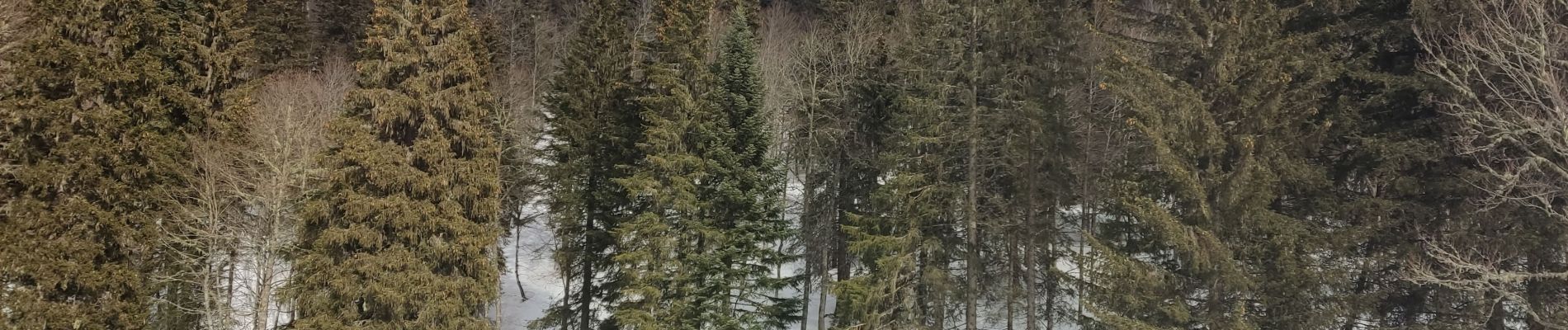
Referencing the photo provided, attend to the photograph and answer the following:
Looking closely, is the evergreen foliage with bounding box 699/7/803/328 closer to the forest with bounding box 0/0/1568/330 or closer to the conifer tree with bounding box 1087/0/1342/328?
the forest with bounding box 0/0/1568/330

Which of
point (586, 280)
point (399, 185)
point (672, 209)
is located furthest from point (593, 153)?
point (399, 185)

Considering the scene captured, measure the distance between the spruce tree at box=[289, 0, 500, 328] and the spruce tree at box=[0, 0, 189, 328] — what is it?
3471mm

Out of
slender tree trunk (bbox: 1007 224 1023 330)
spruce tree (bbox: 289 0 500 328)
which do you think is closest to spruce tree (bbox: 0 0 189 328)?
spruce tree (bbox: 289 0 500 328)

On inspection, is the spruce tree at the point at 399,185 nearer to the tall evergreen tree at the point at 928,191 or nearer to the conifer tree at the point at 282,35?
the tall evergreen tree at the point at 928,191

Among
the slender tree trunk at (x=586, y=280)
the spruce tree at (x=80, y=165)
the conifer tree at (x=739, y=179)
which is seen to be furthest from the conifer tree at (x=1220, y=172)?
the spruce tree at (x=80, y=165)

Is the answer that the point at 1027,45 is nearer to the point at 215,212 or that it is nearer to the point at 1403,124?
the point at 1403,124

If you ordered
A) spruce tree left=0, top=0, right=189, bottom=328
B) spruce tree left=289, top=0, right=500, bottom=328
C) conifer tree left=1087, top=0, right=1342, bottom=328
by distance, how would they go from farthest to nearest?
spruce tree left=0, top=0, right=189, bottom=328 → spruce tree left=289, top=0, right=500, bottom=328 → conifer tree left=1087, top=0, right=1342, bottom=328

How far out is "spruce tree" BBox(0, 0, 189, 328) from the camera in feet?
42.3

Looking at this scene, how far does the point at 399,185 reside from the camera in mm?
12969

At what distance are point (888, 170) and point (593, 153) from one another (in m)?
7.17

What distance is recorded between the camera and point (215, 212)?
14773mm

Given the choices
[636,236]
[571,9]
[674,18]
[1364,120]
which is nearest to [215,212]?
[636,236]

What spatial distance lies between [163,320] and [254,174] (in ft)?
12.5

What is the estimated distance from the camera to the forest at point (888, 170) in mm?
12602
